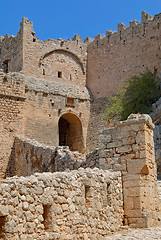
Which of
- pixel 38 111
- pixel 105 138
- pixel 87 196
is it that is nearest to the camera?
pixel 87 196

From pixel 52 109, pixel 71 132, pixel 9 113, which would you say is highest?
pixel 52 109

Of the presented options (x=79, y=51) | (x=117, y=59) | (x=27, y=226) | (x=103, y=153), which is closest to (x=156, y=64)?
(x=117, y=59)

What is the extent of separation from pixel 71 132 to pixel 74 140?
616 mm

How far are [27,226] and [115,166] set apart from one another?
353cm

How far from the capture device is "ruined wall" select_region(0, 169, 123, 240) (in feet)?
15.9

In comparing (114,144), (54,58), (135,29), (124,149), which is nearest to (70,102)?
(54,58)

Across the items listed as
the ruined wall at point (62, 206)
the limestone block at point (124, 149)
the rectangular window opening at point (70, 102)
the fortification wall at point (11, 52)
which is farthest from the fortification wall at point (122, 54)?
the ruined wall at point (62, 206)

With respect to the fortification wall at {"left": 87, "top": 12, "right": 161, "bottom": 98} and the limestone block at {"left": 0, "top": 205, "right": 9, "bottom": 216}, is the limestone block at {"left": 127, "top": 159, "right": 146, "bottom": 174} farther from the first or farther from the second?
the fortification wall at {"left": 87, "top": 12, "right": 161, "bottom": 98}

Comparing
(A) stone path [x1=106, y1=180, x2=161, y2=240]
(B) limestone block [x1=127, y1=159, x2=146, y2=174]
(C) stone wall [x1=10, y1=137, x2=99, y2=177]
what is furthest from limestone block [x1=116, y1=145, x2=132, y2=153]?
(A) stone path [x1=106, y1=180, x2=161, y2=240]

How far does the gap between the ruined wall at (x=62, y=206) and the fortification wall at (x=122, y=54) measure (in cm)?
1460

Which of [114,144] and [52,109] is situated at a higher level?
[52,109]

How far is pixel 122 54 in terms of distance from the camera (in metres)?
22.5

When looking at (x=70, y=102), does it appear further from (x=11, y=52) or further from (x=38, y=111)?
(x=11, y=52)

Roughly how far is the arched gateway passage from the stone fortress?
6 centimetres
